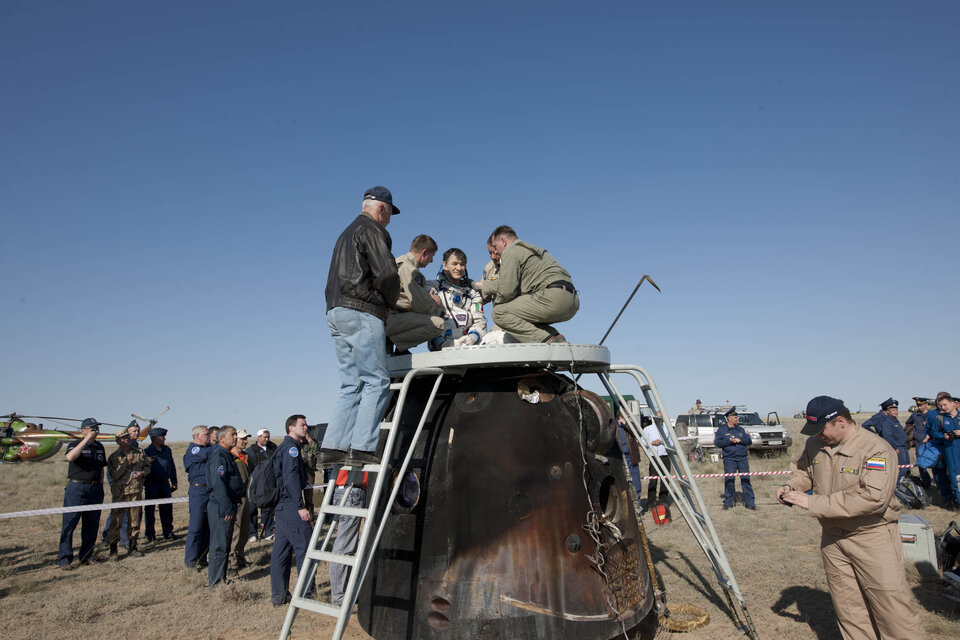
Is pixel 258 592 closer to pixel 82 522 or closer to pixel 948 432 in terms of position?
pixel 82 522

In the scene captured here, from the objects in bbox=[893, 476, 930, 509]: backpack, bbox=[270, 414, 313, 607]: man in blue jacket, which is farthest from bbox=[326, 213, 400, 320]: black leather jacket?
bbox=[893, 476, 930, 509]: backpack

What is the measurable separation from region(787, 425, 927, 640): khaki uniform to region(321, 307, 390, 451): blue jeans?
383 centimetres

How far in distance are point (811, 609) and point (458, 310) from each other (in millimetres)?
5534

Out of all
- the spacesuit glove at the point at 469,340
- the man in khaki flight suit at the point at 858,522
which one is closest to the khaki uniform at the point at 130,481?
the spacesuit glove at the point at 469,340

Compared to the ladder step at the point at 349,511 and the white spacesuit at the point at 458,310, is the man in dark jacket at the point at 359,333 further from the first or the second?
the white spacesuit at the point at 458,310

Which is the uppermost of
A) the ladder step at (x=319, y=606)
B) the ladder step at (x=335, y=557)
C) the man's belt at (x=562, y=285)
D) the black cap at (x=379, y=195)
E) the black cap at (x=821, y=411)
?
the black cap at (x=379, y=195)

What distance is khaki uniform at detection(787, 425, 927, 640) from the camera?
4688mm

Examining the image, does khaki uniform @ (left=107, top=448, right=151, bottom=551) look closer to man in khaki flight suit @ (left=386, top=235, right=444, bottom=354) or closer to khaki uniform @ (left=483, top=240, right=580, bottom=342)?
man in khaki flight suit @ (left=386, top=235, right=444, bottom=354)

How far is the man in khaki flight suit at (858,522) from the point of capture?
470 centimetres

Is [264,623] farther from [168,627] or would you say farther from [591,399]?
[591,399]

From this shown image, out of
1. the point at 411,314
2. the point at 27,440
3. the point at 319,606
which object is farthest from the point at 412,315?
the point at 27,440

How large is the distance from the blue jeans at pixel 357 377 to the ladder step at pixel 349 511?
18.7 inches

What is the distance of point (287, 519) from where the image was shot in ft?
25.4

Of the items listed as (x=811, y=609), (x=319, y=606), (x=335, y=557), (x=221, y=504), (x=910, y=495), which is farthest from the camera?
(x=910, y=495)
